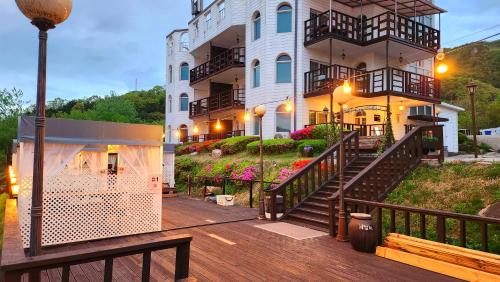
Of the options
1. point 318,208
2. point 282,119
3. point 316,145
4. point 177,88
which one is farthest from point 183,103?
point 318,208

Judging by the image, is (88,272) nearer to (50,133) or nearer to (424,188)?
(50,133)

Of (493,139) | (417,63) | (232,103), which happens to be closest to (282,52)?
(232,103)

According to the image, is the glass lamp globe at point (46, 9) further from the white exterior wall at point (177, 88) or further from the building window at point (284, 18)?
the white exterior wall at point (177, 88)

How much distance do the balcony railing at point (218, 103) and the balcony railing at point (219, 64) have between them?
1892mm

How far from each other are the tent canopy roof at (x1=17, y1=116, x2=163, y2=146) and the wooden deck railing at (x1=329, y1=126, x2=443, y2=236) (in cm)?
516

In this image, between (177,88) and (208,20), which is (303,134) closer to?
(208,20)

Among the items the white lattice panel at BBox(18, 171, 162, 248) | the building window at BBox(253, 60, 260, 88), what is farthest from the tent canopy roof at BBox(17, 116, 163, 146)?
the building window at BBox(253, 60, 260, 88)

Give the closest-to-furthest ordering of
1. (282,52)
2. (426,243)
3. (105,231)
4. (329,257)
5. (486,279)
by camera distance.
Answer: (486,279) → (426,243) → (329,257) → (105,231) → (282,52)

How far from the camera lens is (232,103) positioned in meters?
24.4

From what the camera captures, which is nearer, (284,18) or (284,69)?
(284,69)

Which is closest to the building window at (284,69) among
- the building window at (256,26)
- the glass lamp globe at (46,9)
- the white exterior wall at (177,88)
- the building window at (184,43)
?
the building window at (256,26)

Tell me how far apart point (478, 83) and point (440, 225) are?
5908 cm

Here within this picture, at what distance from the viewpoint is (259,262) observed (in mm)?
6066

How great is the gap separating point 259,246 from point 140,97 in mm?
60543
